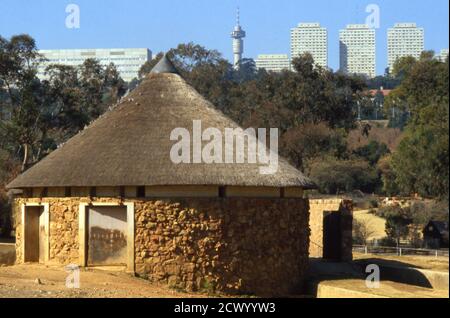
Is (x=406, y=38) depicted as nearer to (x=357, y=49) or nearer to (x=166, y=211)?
(x=357, y=49)

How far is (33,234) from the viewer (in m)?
23.9

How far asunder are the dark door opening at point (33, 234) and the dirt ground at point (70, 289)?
3.41 feet

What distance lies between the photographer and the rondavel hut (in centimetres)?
2131

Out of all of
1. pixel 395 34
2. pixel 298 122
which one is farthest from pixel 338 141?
pixel 395 34

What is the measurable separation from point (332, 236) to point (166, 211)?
853cm

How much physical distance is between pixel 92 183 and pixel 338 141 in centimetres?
3977

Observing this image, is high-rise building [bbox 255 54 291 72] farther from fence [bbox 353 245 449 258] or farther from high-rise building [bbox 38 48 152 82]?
fence [bbox 353 245 449 258]

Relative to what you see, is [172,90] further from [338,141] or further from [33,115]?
[338,141]

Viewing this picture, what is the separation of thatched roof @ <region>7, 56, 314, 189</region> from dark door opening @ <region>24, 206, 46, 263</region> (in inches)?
35.9

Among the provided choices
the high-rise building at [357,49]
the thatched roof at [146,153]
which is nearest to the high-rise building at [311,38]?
the high-rise building at [357,49]

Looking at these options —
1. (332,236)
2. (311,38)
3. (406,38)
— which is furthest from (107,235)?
(311,38)

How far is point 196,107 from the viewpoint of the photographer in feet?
78.5

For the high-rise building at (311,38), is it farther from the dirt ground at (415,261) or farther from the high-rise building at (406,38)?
the dirt ground at (415,261)

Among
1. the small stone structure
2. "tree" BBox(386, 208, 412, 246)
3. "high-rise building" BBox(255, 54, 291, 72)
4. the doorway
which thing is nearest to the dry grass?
the small stone structure
